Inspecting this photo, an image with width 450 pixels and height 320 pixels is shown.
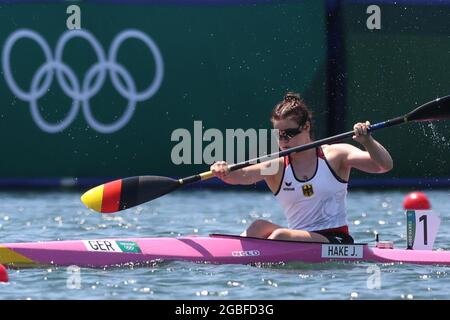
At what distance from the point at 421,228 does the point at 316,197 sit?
2.99 feet

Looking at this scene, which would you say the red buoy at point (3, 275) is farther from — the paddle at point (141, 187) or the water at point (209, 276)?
the paddle at point (141, 187)

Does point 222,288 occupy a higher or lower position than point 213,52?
lower

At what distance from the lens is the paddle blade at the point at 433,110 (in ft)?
34.6

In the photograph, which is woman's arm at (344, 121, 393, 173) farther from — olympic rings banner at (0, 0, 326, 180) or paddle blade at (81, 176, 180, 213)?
olympic rings banner at (0, 0, 326, 180)

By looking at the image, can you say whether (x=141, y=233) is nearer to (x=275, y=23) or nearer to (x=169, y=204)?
(x=169, y=204)

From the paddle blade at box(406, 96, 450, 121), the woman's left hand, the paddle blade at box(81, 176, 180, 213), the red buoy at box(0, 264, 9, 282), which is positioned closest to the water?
the red buoy at box(0, 264, 9, 282)

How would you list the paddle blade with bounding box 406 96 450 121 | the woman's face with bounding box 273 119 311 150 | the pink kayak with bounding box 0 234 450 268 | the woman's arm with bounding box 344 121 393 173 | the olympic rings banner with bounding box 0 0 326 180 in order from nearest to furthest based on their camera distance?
the woman's arm with bounding box 344 121 393 173 < the pink kayak with bounding box 0 234 450 268 < the woman's face with bounding box 273 119 311 150 < the paddle blade with bounding box 406 96 450 121 < the olympic rings banner with bounding box 0 0 326 180

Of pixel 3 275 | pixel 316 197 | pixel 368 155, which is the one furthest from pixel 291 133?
pixel 3 275

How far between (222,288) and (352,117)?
7.42m

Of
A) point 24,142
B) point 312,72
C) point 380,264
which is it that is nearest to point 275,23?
point 312,72

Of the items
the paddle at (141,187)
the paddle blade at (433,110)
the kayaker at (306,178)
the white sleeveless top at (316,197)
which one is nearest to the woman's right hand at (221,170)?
the kayaker at (306,178)

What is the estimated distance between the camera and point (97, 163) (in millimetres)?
16078

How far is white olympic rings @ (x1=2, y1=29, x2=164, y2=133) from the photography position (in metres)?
15.9

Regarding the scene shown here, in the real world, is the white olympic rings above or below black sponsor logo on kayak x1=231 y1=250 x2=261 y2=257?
above
